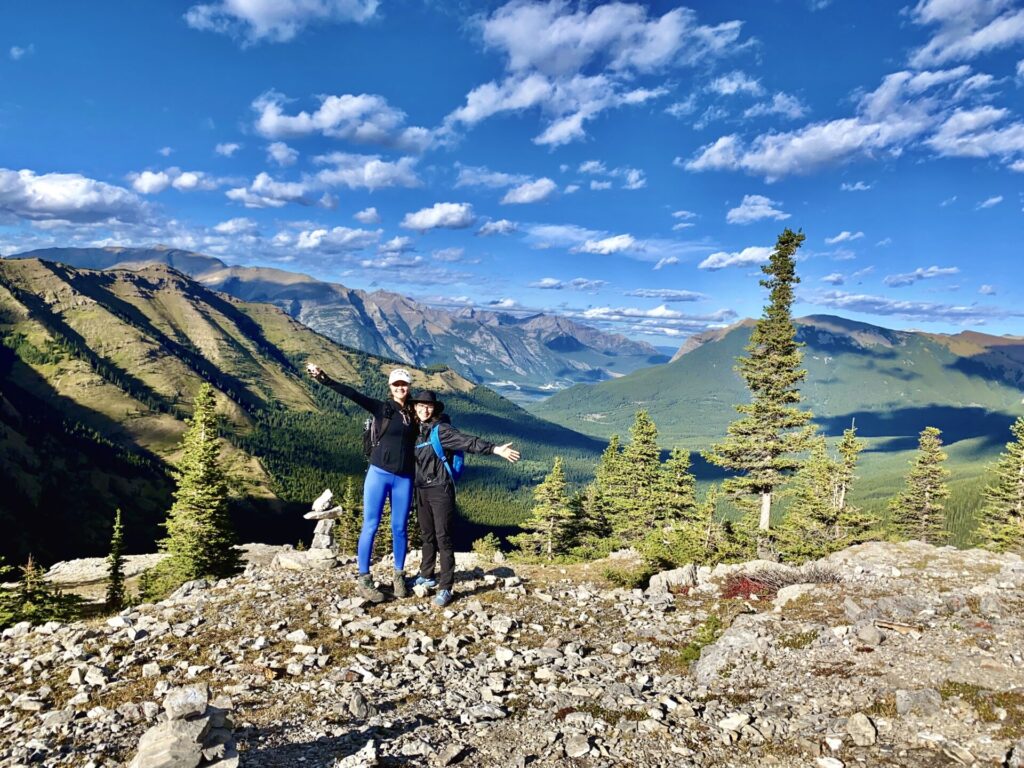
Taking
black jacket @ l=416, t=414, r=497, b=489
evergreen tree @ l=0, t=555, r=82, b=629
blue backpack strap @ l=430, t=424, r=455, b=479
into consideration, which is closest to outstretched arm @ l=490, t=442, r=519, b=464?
black jacket @ l=416, t=414, r=497, b=489

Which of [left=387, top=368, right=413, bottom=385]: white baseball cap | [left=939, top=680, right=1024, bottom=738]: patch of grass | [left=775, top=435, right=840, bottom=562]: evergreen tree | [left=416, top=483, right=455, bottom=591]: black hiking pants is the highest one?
[left=387, top=368, right=413, bottom=385]: white baseball cap

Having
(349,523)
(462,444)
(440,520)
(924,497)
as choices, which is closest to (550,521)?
(349,523)

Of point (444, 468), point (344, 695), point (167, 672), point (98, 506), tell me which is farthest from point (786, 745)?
point (98, 506)

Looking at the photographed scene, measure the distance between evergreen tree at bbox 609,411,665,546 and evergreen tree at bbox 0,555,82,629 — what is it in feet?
116

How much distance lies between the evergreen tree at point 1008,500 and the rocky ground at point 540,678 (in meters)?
39.6

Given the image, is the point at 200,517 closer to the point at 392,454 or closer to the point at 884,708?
the point at 392,454

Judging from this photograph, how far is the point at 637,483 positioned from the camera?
148 feet

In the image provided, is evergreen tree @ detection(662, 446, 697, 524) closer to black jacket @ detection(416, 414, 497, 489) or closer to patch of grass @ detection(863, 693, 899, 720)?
black jacket @ detection(416, 414, 497, 489)

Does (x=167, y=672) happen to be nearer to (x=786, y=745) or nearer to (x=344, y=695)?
(x=344, y=695)

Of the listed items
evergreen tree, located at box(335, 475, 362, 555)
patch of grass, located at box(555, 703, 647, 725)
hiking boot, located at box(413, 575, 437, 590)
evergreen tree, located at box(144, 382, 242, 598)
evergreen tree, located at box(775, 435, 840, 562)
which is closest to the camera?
patch of grass, located at box(555, 703, 647, 725)

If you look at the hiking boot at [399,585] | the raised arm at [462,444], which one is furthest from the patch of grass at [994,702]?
the hiking boot at [399,585]

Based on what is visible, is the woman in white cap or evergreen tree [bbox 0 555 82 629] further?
evergreen tree [bbox 0 555 82 629]

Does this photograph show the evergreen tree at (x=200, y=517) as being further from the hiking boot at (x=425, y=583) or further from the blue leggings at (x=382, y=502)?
the hiking boot at (x=425, y=583)

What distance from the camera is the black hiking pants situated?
36.2 feet
